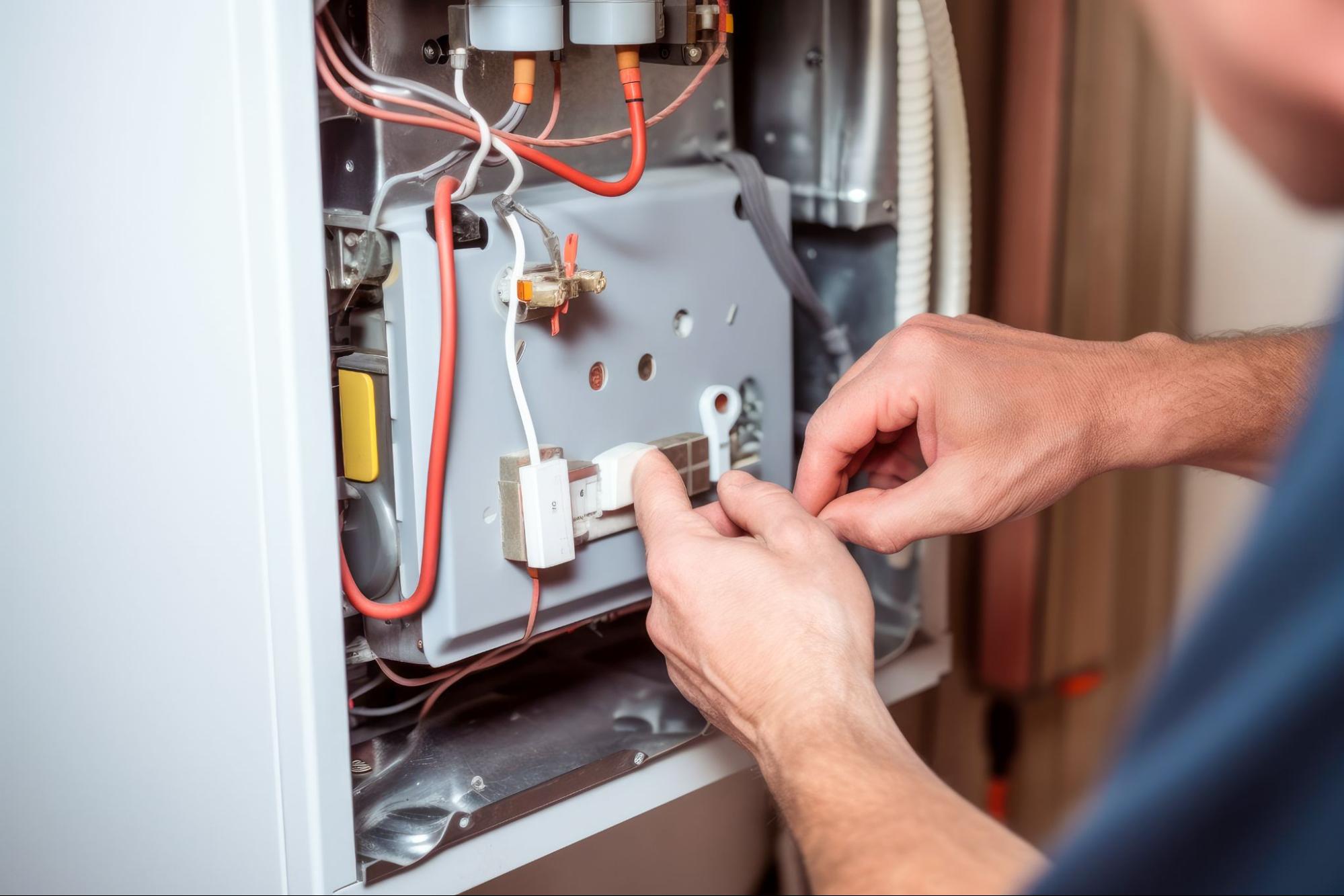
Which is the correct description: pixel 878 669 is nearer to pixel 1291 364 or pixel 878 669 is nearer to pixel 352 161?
pixel 1291 364

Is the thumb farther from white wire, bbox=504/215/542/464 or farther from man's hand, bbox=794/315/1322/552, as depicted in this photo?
white wire, bbox=504/215/542/464

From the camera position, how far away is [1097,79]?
1312 mm

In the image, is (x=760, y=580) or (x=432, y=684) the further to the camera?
(x=432, y=684)

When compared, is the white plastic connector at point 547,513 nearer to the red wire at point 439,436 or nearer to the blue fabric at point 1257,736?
the red wire at point 439,436

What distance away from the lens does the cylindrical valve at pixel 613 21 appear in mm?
704

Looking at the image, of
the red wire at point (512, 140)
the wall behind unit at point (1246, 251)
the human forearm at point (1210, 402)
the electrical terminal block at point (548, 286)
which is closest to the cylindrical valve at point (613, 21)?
the red wire at point (512, 140)

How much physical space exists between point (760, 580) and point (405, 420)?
0.22 metres

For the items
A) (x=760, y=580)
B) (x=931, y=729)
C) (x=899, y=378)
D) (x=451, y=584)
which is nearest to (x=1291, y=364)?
(x=899, y=378)

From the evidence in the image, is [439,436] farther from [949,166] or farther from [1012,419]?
[949,166]

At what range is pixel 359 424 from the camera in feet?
2.38

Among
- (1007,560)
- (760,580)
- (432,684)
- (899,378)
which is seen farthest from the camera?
(1007,560)

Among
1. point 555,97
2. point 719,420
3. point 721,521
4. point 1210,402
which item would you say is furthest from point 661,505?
point 1210,402

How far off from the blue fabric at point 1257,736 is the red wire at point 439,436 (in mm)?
436

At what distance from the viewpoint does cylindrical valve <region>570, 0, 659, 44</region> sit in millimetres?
704
